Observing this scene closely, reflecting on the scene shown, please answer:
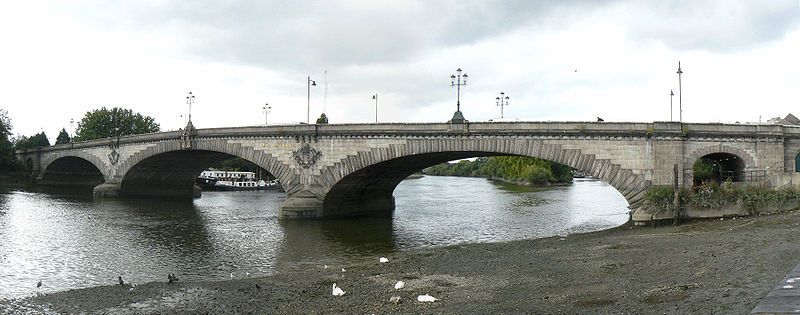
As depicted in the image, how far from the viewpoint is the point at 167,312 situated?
12.8 m

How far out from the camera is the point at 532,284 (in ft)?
42.8

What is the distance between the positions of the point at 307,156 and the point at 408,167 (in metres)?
7.38

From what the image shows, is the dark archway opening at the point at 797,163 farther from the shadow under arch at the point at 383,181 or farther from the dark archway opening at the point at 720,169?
the shadow under arch at the point at 383,181

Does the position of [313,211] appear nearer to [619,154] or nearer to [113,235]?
[113,235]

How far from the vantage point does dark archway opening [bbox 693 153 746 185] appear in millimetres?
28439

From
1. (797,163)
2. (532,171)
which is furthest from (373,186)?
(532,171)

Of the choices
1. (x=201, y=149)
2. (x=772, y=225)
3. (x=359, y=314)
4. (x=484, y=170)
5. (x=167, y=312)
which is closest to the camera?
(x=359, y=314)

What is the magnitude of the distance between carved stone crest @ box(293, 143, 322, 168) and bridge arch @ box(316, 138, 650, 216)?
1119mm

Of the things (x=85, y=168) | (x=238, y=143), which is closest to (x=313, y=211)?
(x=238, y=143)

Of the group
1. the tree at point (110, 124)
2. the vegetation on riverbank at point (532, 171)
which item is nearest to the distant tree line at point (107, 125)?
the tree at point (110, 124)

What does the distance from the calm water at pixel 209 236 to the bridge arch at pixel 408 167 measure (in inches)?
101

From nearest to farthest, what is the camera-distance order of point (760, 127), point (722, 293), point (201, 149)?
point (722, 293) → point (760, 127) → point (201, 149)

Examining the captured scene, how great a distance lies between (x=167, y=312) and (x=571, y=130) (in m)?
22.4

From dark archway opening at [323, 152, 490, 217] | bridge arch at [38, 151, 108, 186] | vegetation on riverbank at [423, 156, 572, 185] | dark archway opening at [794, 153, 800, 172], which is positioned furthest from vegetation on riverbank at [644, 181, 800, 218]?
vegetation on riverbank at [423, 156, 572, 185]
